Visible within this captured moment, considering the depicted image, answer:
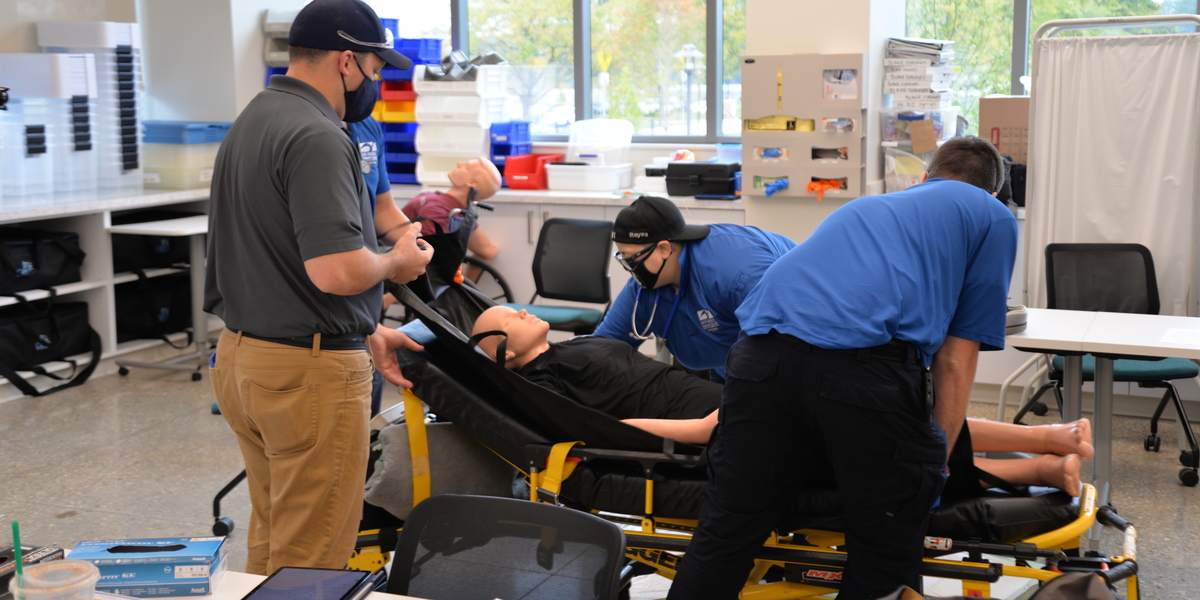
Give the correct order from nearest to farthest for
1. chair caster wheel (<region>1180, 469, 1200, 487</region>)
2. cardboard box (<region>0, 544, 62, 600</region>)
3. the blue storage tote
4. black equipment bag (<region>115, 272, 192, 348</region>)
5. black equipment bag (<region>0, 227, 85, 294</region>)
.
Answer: cardboard box (<region>0, 544, 62, 600</region>) → chair caster wheel (<region>1180, 469, 1200, 487</region>) → black equipment bag (<region>0, 227, 85, 294</region>) → black equipment bag (<region>115, 272, 192, 348</region>) → the blue storage tote

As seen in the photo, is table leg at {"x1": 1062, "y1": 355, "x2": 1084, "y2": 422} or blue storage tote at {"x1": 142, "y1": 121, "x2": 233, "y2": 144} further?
blue storage tote at {"x1": 142, "y1": 121, "x2": 233, "y2": 144}

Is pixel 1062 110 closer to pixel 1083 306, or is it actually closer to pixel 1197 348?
pixel 1083 306

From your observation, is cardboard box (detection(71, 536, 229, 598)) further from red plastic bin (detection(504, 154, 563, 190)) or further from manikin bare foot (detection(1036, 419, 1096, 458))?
red plastic bin (detection(504, 154, 563, 190))

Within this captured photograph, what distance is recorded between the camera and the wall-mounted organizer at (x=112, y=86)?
5574mm

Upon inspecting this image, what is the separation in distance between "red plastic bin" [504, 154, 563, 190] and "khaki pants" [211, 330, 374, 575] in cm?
374

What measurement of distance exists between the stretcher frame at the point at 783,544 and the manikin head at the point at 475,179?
2668 millimetres

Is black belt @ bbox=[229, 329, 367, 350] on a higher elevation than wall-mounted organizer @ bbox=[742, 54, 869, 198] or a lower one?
lower

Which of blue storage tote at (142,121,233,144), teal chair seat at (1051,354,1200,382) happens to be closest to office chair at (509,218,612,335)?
teal chair seat at (1051,354,1200,382)

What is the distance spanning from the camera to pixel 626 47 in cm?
654

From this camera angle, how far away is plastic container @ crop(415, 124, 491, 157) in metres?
5.93

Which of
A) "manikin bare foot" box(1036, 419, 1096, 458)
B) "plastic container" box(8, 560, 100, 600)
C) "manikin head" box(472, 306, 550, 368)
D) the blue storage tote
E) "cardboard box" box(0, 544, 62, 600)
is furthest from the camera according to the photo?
the blue storage tote

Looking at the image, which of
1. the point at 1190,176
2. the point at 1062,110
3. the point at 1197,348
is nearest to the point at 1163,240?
the point at 1190,176

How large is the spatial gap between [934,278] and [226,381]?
4.92ft

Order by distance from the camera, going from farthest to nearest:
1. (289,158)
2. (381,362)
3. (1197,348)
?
1. (1197,348)
2. (381,362)
3. (289,158)
